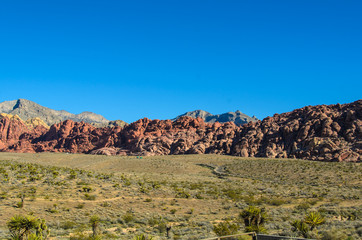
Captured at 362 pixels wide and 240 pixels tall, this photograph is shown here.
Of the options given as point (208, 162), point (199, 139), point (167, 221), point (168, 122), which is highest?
point (168, 122)

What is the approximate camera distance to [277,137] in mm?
87500

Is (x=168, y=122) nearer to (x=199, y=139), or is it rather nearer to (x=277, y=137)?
(x=199, y=139)

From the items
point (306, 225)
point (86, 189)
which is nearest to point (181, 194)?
point (86, 189)

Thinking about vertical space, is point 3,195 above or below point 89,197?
above

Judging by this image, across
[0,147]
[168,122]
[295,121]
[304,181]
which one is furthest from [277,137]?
[0,147]

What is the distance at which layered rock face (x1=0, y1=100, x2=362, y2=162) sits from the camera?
7394 cm

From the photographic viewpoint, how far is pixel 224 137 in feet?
339

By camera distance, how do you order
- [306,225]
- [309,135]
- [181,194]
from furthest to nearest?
[309,135]
[181,194]
[306,225]

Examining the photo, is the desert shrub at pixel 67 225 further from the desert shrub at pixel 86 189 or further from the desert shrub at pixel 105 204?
the desert shrub at pixel 86 189

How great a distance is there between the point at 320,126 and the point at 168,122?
2620 inches

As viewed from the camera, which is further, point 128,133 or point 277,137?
point 128,133

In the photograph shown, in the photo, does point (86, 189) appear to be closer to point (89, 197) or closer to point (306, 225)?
point (89, 197)

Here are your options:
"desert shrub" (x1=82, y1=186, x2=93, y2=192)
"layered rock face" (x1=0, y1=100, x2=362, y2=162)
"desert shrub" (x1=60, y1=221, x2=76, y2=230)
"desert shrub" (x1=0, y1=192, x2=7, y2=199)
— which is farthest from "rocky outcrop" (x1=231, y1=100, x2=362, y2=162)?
"desert shrub" (x1=0, y1=192, x2=7, y2=199)

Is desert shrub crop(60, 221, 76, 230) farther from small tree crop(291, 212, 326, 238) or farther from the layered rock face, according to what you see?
the layered rock face
